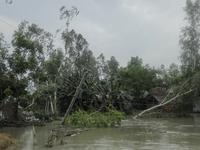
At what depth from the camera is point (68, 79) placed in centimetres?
2292

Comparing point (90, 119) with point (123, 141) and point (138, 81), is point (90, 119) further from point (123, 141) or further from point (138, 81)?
point (138, 81)

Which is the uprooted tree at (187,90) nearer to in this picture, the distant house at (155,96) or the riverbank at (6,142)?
the distant house at (155,96)

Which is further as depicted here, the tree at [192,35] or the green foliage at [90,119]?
the tree at [192,35]

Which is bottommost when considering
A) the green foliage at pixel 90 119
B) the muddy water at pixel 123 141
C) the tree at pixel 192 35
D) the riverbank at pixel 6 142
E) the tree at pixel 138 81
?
the muddy water at pixel 123 141

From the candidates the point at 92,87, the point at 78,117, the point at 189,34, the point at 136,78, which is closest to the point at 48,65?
the point at 92,87

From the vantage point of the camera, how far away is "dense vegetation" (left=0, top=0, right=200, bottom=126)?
13.7 metres

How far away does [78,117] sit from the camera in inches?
542

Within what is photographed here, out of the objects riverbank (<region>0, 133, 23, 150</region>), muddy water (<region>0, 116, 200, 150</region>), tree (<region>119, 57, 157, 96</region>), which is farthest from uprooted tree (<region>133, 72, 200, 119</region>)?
riverbank (<region>0, 133, 23, 150</region>)

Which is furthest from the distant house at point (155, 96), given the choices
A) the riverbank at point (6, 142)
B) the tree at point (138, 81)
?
the riverbank at point (6, 142)

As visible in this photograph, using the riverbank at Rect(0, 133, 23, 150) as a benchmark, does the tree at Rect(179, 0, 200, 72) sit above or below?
above

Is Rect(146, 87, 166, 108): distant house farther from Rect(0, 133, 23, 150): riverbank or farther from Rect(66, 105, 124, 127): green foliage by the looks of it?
Rect(0, 133, 23, 150): riverbank

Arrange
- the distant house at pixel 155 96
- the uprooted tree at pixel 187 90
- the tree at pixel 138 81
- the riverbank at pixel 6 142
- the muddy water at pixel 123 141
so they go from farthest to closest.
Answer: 1. the tree at pixel 138 81
2. the distant house at pixel 155 96
3. the uprooted tree at pixel 187 90
4. the muddy water at pixel 123 141
5. the riverbank at pixel 6 142

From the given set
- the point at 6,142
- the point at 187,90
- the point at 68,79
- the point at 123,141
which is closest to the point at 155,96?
the point at 187,90

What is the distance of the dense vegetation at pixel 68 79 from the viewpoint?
44.9 feet
